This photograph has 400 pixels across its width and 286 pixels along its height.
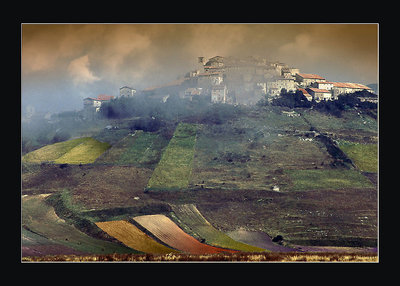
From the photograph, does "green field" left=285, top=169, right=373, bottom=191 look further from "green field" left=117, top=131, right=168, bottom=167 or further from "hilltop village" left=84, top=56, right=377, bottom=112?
"green field" left=117, top=131, right=168, bottom=167

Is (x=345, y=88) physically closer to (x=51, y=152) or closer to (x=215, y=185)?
(x=215, y=185)

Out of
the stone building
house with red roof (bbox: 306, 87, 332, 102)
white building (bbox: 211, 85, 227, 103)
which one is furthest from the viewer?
white building (bbox: 211, 85, 227, 103)

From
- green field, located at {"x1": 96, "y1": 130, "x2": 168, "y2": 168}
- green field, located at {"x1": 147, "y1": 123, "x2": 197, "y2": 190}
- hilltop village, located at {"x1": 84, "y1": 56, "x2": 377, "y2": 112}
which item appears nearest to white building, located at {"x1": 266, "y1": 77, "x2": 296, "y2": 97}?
hilltop village, located at {"x1": 84, "y1": 56, "x2": 377, "y2": 112}

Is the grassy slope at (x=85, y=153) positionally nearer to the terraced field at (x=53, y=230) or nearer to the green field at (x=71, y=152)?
the green field at (x=71, y=152)

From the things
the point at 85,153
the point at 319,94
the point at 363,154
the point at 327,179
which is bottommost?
the point at 327,179

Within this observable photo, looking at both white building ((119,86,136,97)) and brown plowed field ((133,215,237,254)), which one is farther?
white building ((119,86,136,97))

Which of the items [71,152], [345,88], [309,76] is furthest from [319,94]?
[71,152]

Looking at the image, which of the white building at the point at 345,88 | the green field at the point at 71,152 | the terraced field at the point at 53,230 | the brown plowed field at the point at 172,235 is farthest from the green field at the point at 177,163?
the white building at the point at 345,88
